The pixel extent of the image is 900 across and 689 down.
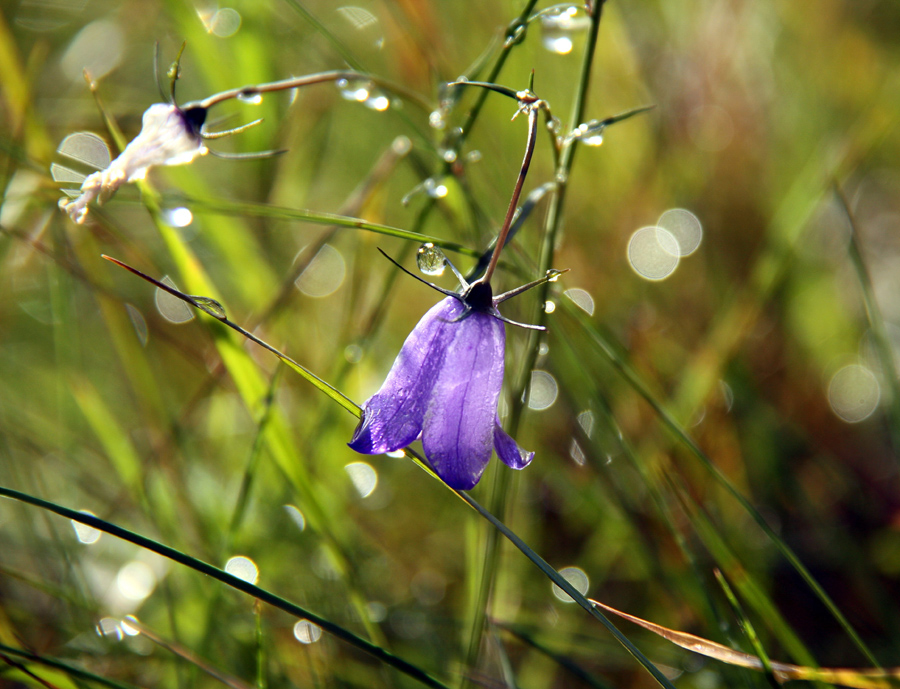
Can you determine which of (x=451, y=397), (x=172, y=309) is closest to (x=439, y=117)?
(x=451, y=397)

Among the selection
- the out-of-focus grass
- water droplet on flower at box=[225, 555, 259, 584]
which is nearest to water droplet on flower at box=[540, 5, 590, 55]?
the out-of-focus grass

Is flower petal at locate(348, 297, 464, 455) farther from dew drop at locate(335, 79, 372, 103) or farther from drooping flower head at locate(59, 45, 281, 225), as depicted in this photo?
dew drop at locate(335, 79, 372, 103)

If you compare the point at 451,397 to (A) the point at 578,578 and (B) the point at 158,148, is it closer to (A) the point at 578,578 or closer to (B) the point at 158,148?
(B) the point at 158,148

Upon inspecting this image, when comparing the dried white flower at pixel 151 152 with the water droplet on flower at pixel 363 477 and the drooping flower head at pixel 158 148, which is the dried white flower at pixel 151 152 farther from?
the water droplet on flower at pixel 363 477

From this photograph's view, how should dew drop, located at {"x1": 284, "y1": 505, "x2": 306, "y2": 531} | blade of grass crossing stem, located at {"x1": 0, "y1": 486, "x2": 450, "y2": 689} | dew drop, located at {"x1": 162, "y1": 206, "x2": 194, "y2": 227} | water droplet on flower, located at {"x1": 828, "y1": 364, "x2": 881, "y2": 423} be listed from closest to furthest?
blade of grass crossing stem, located at {"x1": 0, "y1": 486, "x2": 450, "y2": 689} < dew drop, located at {"x1": 162, "y1": 206, "x2": 194, "y2": 227} < dew drop, located at {"x1": 284, "y1": 505, "x2": 306, "y2": 531} < water droplet on flower, located at {"x1": 828, "y1": 364, "x2": 881, "y2": 423}

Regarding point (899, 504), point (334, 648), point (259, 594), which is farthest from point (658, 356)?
point (259, 594)

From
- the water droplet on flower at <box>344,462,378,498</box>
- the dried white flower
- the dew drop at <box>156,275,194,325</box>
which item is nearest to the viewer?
the dried white flower

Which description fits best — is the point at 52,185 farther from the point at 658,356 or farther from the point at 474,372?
the point at 658,356
